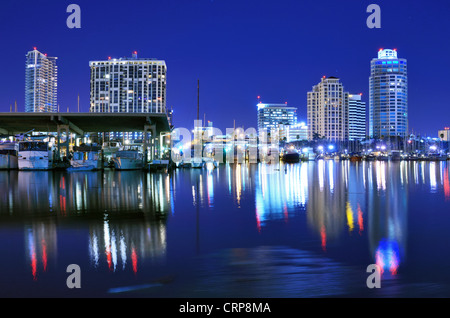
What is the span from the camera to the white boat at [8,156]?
156 ft

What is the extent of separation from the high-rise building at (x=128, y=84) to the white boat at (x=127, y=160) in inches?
5149

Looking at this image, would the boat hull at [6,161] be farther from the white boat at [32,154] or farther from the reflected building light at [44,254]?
the reflected building light at [44,254]

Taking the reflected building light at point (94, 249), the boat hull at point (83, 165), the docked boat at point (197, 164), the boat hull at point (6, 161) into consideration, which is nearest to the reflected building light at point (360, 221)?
the reflected building light at point (94, 249)

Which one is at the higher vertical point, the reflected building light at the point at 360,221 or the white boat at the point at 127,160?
the white boat at the point at 127,160

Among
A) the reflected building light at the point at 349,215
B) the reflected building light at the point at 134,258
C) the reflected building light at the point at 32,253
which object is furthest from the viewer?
the reflected building light at the point at 349,215

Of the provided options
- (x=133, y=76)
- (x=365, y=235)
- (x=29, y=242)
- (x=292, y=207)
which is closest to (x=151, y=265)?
(x=29, y=242)

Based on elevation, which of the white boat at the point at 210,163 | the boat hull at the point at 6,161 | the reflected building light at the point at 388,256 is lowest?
the reflected building light at the point at 388,256

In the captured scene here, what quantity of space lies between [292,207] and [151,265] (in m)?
8.41

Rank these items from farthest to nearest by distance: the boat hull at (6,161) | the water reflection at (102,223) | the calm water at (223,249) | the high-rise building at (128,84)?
the high-rise building at (128,84)
the boat hull at (6,161)
the water reflection at (102,223)
the calm water at (223,249)

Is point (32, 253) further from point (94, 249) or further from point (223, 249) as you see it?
point (223, 249)

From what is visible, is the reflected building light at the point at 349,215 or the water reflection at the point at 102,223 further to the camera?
the reflected building light at the point at 349,215
